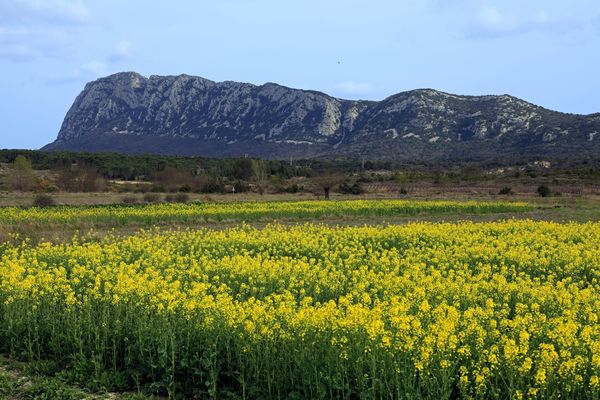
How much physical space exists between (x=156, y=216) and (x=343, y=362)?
2878 cm

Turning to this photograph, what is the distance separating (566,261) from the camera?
16297mm

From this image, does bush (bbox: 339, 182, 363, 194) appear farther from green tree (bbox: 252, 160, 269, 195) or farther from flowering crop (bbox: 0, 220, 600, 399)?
flowering crop (bbox: 0, 220, 600, 399)

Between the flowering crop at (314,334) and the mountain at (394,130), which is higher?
the mountain at (394,130)

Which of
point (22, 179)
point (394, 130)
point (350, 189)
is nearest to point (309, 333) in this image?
→ point (350, 189)

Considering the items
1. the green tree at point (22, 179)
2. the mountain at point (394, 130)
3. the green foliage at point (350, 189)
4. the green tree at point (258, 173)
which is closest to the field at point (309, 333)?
the green foliage at point (350, 189)

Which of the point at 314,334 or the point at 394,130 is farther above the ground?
the point at 394,130

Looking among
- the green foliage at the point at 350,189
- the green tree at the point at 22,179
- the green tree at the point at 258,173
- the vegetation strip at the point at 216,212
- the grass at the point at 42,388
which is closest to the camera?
the grass at the point at 42,388

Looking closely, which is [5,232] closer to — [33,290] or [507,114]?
[33,290]

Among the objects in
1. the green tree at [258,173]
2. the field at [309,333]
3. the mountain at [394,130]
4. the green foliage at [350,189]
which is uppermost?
the mountain at [394,130]

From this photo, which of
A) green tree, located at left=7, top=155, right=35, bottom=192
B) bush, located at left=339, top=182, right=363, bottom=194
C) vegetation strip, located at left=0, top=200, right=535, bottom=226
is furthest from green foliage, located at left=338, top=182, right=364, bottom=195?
green tree, located at left=7, top=155, right=35, bottom=192

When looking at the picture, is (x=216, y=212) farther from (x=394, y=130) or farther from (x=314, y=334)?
(x=394, y=130)

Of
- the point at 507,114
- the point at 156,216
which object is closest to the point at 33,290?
the point at 156,216

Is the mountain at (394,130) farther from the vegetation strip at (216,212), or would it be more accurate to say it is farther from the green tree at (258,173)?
the vegetation strip at (216,212)

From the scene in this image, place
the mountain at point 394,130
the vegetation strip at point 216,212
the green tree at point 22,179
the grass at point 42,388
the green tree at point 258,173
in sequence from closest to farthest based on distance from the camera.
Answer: the grass at point 42,388 < the vegetation strip at point 216,212 < the green tree at point 22,179 < the green tree at point 258,173 < the mountain at point 394,130
